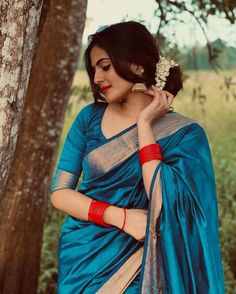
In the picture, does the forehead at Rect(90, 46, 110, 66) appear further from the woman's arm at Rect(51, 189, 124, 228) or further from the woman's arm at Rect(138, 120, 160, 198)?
the woman's arm at Rect(51, 189, 124, 228)

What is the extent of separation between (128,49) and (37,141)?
6.10 ft

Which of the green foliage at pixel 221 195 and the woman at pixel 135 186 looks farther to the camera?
the green foliage at pixel 221 195

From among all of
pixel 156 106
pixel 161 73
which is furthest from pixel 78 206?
pixel 161 73

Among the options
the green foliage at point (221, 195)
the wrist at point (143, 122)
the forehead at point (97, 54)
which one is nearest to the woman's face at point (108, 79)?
the forehead at point (97, 54)

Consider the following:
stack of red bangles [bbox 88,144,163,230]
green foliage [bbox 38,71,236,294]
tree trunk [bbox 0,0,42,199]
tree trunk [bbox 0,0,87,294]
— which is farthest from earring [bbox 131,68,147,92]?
green foliage [bbox 38,71,236,294]

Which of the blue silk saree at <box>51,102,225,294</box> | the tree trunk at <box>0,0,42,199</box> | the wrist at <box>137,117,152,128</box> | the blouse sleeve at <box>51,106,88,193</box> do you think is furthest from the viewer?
the blouse sleeve at <box>51,106,88,193</box>

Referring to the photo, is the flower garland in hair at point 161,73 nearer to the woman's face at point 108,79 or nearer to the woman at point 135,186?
the woman at point 135,186

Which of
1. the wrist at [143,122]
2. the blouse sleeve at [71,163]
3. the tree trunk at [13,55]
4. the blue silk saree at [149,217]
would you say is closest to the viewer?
the tree trunk at [13,55]

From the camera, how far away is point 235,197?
6.76 metres

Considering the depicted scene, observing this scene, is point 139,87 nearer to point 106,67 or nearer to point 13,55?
point 106,67

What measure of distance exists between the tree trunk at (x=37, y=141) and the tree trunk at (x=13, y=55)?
191 cm

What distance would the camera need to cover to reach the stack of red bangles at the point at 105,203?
6.79 ft

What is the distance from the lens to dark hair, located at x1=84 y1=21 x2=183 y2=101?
2.14 m

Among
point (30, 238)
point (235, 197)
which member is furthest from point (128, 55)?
point (235, 197)
